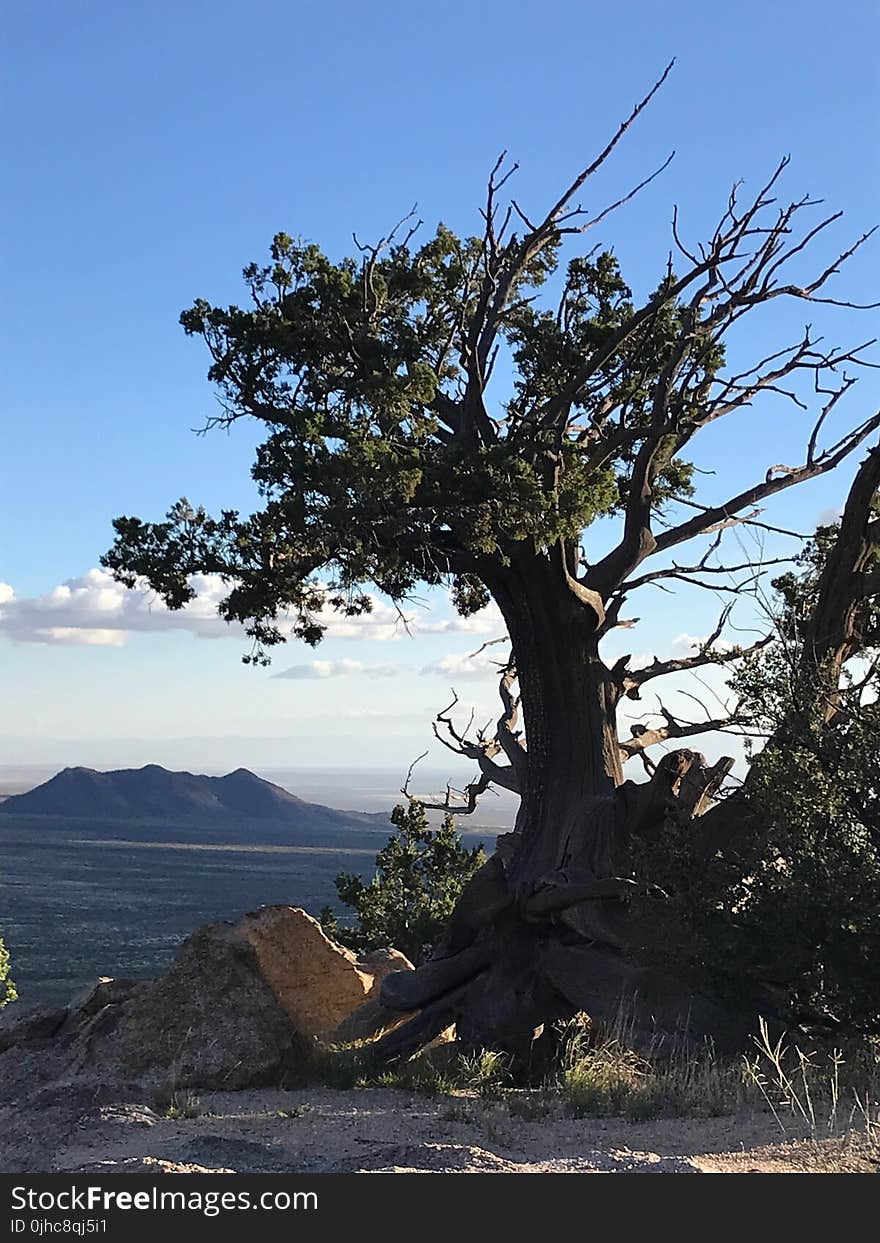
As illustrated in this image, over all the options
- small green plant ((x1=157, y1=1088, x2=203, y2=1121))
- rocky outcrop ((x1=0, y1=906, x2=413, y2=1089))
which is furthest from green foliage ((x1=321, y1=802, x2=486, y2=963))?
small green plant ((x1=157, y1=1088, x2=203, y2=1121))

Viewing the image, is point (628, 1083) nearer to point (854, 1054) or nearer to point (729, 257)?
point (854, 1054)

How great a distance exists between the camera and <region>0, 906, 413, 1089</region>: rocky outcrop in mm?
13156

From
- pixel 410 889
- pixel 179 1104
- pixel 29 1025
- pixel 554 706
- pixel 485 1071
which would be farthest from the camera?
pixel 410 889

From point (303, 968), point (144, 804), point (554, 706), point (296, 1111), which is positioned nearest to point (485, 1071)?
point (296, 1111)

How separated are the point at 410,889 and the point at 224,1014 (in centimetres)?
1000

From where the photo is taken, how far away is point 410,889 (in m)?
23.5

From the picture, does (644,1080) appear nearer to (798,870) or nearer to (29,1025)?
(798,870)

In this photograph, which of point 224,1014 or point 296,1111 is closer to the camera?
point 296,1111

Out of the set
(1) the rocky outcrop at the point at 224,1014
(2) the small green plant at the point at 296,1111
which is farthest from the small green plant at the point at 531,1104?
(1) the rocky outcrop at the point at 224,1014

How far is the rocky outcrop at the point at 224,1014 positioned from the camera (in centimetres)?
1316

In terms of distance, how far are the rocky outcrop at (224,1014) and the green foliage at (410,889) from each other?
563 cm

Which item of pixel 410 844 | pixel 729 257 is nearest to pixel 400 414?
pixel 729 257

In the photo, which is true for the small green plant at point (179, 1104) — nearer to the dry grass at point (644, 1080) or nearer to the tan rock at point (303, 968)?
the dry grass at point (644, 1080)

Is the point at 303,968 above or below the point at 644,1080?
above
